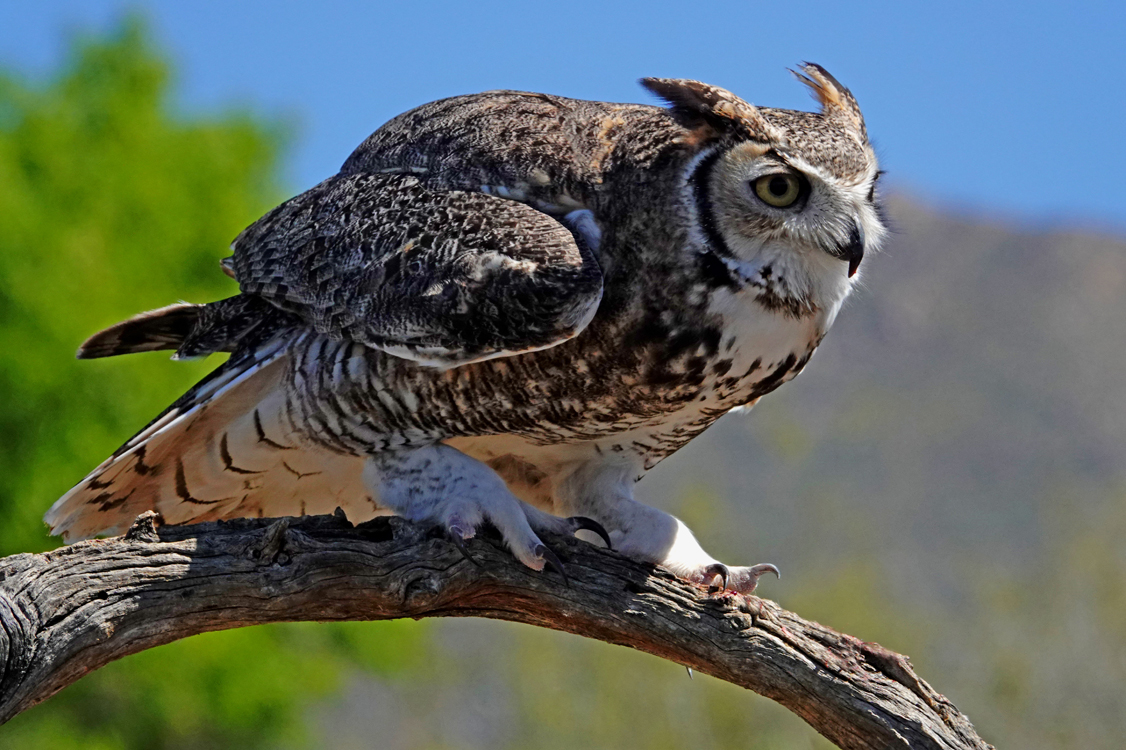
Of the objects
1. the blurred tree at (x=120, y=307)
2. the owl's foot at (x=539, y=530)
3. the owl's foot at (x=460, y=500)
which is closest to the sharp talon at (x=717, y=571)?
the owl's foot at (x=460, y=500)

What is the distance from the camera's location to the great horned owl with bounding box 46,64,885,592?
2.82 meters

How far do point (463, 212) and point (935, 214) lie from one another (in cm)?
8608

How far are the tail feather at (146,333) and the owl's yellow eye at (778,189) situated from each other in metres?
1.74

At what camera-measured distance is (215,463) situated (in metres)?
3.53

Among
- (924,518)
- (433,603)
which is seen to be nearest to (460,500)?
(433,603)

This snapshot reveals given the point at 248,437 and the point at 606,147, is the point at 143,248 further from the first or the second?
the point at 606,147

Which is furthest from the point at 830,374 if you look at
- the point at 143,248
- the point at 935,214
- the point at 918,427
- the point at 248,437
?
the point at 248,437

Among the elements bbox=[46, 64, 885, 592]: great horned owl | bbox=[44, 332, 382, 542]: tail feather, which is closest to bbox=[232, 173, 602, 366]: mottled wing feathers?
bbox=[46, 64, 885, 592]: great horned owl

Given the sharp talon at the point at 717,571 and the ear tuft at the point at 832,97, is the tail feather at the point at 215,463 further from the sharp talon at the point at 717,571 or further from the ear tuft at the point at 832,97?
the ear tuft at the point at 832,97

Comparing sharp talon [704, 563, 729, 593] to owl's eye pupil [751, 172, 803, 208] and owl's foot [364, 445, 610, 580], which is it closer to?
owl's foot [364, 445, 610, 580]

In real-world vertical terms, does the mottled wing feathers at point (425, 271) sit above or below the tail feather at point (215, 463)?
above

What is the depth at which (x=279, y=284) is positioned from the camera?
3348 mm

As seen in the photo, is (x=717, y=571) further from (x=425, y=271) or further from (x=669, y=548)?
(x=425, y=271)

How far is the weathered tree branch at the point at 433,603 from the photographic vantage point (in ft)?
8.73
